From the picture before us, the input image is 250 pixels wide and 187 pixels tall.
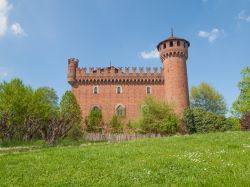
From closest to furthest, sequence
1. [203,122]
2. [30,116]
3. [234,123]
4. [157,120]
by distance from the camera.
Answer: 1. [30,116]
2. [157,120]
3. [234,123]
4. [203,122]

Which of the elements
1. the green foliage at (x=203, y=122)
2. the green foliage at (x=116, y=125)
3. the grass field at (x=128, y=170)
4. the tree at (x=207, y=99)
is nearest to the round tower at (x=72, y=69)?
the green foliage at (x=116, y=125)

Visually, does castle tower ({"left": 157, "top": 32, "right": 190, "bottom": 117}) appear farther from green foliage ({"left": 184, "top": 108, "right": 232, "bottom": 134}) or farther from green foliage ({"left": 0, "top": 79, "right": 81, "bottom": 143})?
green foliage ({"left": 0, "top": 79, "right": 81, "bottom": 143})

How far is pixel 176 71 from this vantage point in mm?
45281

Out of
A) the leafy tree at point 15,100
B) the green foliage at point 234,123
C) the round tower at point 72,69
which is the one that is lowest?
the green foliage at point 234,123

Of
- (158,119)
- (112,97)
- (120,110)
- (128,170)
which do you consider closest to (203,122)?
(158,119)

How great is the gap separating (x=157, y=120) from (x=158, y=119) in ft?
1.29

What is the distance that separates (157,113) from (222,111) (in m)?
21.0

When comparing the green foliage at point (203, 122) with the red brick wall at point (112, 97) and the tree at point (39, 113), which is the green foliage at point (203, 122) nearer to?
the red brick wall at point (112, 97)

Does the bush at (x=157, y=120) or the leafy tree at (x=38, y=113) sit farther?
the bush at (x=157, y=120)

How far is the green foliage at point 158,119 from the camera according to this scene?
39344 mm

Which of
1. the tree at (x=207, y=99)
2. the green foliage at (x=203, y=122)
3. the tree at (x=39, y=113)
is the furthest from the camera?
the tree at (x=207, y=99)

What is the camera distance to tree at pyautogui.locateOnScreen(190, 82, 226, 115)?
56.9 metres

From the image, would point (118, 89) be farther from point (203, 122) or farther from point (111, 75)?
point (203, 122)

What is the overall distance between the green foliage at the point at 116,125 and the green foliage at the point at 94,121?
177cm
